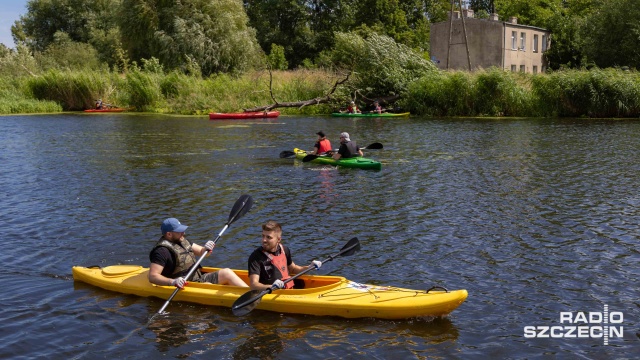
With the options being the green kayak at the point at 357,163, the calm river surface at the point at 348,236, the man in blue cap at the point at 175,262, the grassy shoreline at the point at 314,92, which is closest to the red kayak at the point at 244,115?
the grassy shoreline at the point at 314,92

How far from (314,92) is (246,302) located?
36749 millimetres

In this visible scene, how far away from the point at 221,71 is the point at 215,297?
4184cm

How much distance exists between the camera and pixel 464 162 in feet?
68.8

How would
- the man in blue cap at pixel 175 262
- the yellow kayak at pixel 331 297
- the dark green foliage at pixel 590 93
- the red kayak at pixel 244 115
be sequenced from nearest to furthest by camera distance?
the yellow kayak at pixel 331 297, the man in blue cap at pixel 175 262, the dark green foliage at pixel 590 93, the red kayak at pixel 244 115

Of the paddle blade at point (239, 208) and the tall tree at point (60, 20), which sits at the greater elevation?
the tall tree at point (60, 20)

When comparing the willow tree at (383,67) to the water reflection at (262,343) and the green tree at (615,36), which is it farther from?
the water reflection at (262,343)

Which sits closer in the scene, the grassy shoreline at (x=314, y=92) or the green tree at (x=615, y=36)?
the grassy shoreline at (x=314, y=92)

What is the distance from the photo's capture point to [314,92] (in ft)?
145

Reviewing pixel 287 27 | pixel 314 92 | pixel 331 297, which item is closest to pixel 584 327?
pixel 331 297

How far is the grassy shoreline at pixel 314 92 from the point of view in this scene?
121 ft

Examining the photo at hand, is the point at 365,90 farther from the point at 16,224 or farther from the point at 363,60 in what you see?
the point at 16,224

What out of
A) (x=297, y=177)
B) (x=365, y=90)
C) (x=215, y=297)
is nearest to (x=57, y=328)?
(x=215, y=297)

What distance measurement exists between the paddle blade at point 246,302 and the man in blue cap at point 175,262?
1.81ft

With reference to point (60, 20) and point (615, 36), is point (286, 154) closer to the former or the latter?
point (615, 36)
